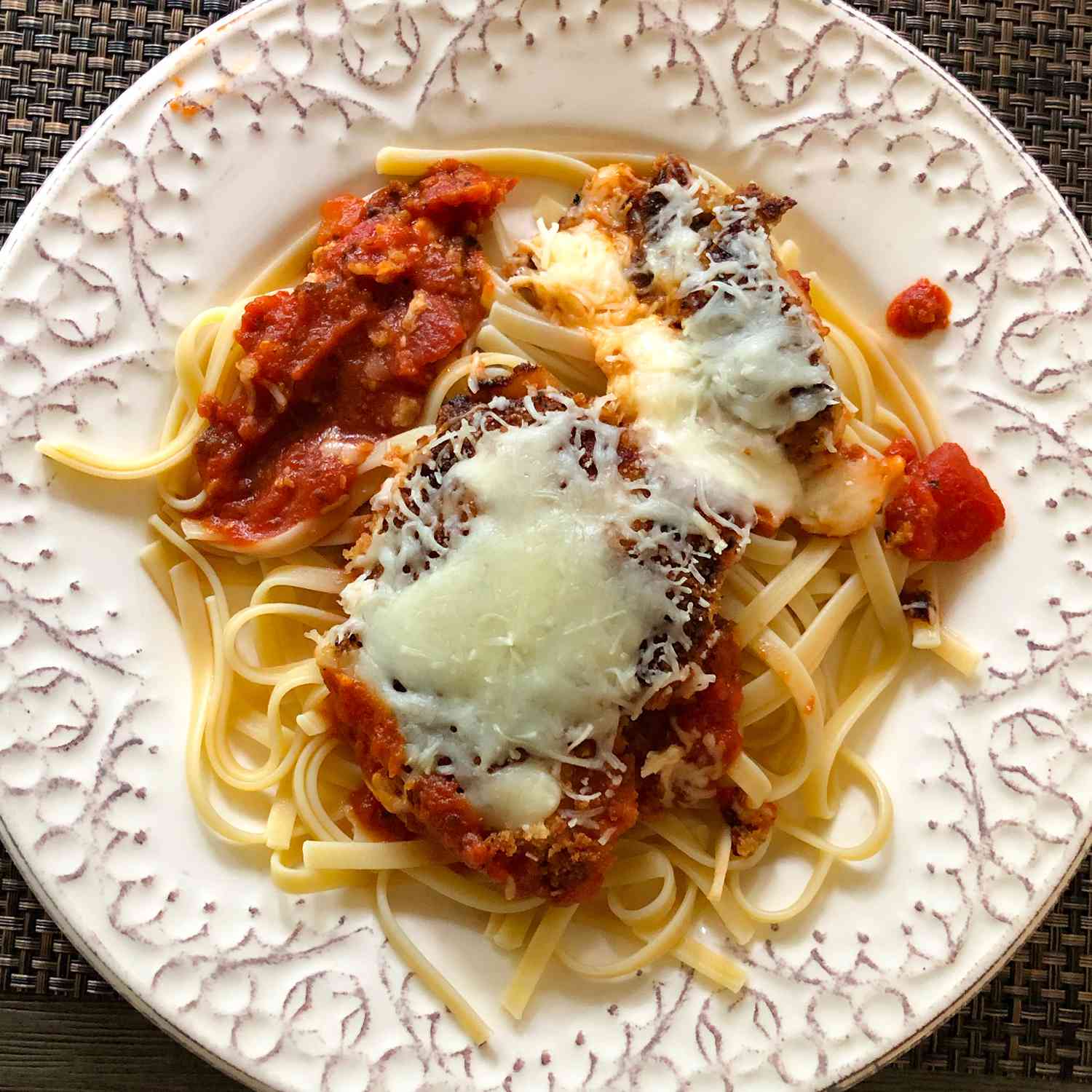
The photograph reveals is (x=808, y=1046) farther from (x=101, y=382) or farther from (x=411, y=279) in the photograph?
(x=101, y=382)

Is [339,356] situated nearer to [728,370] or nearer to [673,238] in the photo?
[673,238]

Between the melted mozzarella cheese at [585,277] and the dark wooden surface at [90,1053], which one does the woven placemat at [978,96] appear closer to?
the dark wooden surface at [90,1053]

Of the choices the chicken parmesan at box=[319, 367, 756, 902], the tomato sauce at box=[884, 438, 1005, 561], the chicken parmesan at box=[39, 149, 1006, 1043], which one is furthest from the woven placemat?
the chicken parmesan at box=[319, 367, 756, 902]

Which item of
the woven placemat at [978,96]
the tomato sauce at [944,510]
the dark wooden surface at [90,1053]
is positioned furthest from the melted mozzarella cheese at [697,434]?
the dark wooden surface at [90,1053]

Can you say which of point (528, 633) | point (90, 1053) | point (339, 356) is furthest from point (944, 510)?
point (90, 1053)

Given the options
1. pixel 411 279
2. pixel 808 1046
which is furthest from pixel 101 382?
pixel 808 1046

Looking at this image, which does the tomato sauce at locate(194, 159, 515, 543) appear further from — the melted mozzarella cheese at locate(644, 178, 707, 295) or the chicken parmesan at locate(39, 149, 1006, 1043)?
the melted mozzarella cheese at locate(644, 178, 707, 295)
